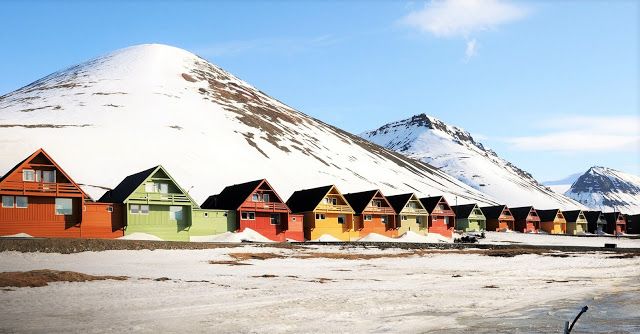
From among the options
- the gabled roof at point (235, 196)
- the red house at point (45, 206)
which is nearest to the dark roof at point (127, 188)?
the red house at point (45, 206)

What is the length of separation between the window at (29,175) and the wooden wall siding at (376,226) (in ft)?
145

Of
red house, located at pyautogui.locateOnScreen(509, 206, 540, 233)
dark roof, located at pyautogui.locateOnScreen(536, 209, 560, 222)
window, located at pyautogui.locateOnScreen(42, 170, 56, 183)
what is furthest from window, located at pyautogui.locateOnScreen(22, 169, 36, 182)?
dark roof, located at pyautogui.locateOnScreen(536, 209, 560, 222)

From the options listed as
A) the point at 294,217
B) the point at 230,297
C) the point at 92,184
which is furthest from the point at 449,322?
→ the point at 92,184

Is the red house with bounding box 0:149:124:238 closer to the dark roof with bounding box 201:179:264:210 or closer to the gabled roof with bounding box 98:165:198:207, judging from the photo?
the gabled roof with bounding box 98:165:198:207

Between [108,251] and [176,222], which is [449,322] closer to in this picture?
[108,251]

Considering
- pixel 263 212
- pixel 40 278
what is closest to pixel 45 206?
pixel 263 212

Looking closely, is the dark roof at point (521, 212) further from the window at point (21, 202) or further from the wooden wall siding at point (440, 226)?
the window at point (21, 202)

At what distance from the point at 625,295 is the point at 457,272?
11.0 m

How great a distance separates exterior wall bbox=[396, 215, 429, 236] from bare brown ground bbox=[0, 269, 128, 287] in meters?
64.9

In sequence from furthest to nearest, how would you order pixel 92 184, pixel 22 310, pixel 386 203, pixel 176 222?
1. pixel 92 184
2. pixel 386 203
3. pixel 176 222
4. pixel 22 310

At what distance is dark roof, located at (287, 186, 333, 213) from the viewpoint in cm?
7744

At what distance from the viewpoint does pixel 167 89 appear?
19000cm

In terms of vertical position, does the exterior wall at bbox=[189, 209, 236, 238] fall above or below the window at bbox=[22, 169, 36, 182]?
below

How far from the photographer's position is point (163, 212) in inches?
2478
